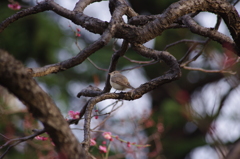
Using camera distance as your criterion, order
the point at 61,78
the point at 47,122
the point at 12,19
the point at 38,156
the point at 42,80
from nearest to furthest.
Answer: the point at 47,122 < the point at 12,19 < the point at 38,156 < the point at 42,80 < the point at 61,78

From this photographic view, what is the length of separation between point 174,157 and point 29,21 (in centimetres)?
575

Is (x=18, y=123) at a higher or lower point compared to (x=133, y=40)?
lower

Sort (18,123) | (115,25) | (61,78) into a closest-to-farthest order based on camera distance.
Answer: (115,25) < (18,123) < (61,78)

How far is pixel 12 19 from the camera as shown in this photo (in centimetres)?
324

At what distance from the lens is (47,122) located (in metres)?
1.75

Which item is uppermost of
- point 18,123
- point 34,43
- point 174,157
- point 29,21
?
point 29,21

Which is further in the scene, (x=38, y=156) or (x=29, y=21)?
(x=29, y=21)

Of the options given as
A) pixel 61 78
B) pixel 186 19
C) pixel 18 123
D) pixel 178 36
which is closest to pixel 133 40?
pixel 186 19

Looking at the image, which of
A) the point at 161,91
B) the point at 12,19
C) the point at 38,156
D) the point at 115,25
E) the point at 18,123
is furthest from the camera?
the point at 161,91

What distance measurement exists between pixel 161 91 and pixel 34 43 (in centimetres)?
432

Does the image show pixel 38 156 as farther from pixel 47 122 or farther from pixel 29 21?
pixel 29 21

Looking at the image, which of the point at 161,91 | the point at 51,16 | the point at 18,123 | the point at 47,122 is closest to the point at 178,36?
the point at 161,91

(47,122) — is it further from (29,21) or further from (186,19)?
(29,21)

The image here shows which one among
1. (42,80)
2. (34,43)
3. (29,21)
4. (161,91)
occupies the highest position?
(29,21)
